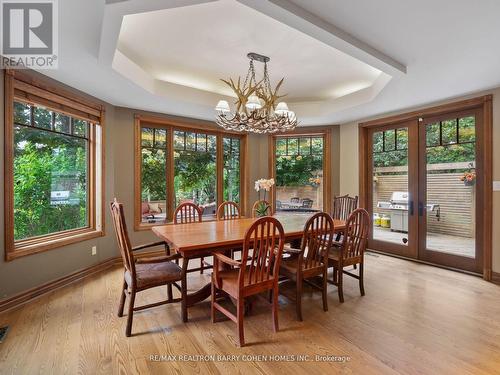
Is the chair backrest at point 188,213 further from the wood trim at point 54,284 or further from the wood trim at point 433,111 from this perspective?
the wood trim at point 433,111

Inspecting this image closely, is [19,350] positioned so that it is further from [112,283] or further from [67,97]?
[67,97]

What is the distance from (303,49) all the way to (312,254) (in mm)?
2124

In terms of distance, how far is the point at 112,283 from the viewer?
3.27 m

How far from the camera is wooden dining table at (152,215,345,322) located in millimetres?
2211

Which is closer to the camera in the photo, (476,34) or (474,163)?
(476,34)

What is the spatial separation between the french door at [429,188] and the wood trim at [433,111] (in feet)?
0.26

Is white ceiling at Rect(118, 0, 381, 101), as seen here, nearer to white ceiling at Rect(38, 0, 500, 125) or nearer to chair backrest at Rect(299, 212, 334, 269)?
white ceiling at Rect(38, 0, 500, 125)

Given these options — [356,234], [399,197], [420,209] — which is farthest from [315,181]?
[356,234]

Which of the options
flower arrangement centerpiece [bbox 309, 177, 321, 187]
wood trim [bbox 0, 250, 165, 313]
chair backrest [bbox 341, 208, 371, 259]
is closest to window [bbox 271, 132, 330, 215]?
flower arrangement centerpiece [bbox 309, 177, 321, 187]

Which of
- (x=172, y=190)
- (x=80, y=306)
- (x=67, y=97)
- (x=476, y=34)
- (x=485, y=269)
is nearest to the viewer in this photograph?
(x=476, y=34)

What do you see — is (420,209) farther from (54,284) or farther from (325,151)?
(54,284)

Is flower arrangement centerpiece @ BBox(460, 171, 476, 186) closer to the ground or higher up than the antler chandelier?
closer to the ground

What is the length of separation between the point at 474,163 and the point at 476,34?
215cm

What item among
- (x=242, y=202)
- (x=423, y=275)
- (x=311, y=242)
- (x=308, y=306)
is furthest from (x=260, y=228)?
(x=242, y=202)
